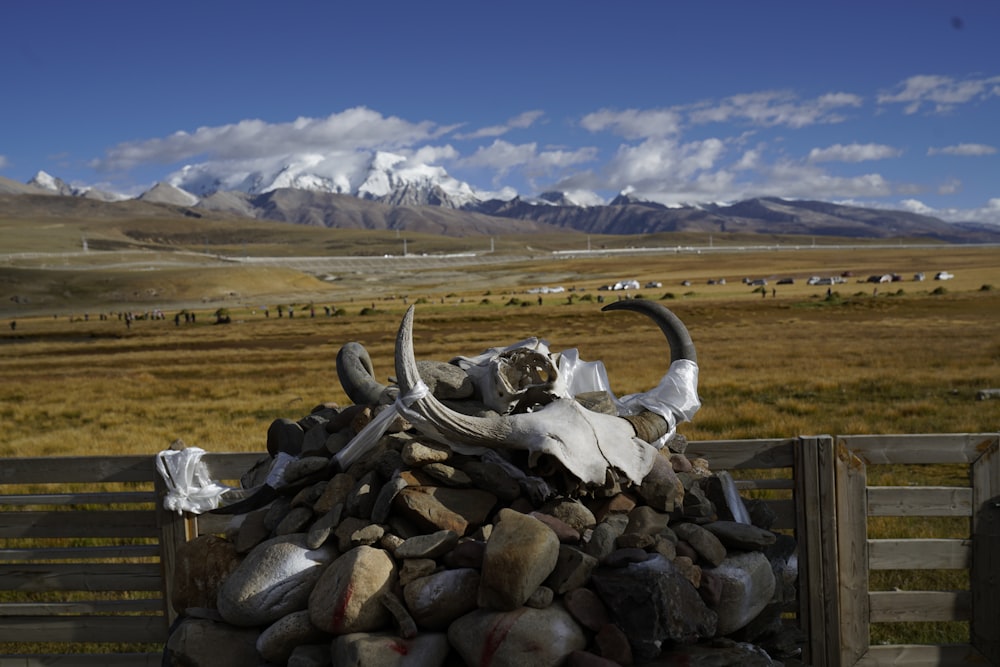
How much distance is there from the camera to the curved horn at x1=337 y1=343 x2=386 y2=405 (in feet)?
21.1

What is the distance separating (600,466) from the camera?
16.7ft

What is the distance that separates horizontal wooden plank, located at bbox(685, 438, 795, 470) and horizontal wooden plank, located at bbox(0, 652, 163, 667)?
13.5ft

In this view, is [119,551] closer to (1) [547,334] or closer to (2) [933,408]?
(2) [933,408]

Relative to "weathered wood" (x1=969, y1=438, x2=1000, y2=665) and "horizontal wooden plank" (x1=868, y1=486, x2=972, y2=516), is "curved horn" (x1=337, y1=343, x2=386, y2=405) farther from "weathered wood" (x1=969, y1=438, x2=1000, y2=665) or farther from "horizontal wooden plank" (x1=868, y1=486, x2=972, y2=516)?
"weathered wood" (x1=969, y1=438, x2=1000, y2=665)

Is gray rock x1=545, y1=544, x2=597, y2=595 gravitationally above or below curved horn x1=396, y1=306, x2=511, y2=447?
below

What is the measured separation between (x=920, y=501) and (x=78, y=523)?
5.97m

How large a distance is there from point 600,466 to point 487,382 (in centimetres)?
128

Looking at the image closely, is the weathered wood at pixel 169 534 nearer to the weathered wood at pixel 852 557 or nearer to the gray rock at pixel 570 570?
the gray rock at pixel 570 570

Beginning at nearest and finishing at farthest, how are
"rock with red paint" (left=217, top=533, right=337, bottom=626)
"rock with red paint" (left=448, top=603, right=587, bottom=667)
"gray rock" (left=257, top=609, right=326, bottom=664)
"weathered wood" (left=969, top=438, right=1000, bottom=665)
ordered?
"rock with red paint" (left=448, top=603, right=587, bottom=667), "gray rock" (left=257, top=609, right=326, bottom=664), "rock with red paint" (left=217, top=533, right=337, bottom=626), "weathered wood" (left=969, top=438, right=1000, bottom=665)

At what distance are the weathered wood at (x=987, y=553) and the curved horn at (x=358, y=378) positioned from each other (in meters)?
4.27

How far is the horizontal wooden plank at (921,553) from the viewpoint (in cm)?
557

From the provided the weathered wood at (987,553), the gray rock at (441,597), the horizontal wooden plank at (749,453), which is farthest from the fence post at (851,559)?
the gray rock at (441,597)

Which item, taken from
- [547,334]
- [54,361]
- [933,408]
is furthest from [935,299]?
[54,361]

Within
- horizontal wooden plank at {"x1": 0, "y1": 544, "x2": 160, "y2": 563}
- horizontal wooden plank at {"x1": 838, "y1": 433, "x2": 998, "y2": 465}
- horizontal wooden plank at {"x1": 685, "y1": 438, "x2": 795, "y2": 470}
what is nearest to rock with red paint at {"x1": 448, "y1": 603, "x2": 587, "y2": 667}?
horizontal wooden plank at {"x1": 685, "y1": 438, "x2": 795, "y2": 470}
